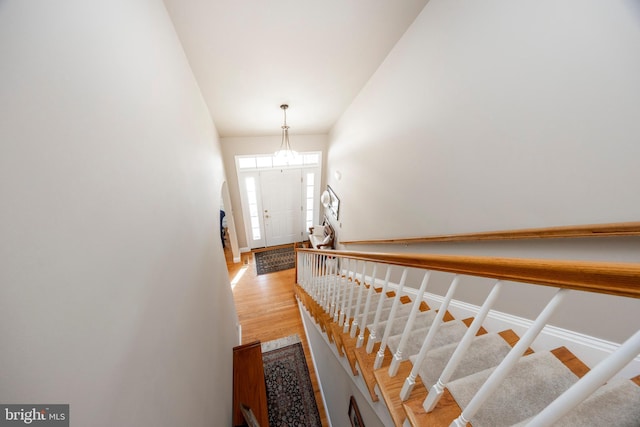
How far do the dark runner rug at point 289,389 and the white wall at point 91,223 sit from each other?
1344 millimetres

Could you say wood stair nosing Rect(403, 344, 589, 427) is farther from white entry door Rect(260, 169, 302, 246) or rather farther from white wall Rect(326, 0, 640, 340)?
white entry door Rect(260, 169, 302, 246)

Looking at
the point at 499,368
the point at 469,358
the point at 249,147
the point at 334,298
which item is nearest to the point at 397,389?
the point at 469,358

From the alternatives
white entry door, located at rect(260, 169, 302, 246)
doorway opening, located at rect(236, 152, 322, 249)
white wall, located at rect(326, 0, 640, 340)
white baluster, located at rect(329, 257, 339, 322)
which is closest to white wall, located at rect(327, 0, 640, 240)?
white wall, located at rect(326, 0, 640, 340)

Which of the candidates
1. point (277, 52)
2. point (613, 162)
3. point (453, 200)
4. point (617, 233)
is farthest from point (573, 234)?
point (277, 52)

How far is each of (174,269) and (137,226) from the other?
41 centimetres

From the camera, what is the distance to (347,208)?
360 cm

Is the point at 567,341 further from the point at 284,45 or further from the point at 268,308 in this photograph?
the point at 268,308

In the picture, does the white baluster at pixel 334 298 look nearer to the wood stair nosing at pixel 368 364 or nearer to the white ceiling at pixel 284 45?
the wood stair nosing at pixel 368 364

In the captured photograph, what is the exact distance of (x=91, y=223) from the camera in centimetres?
58

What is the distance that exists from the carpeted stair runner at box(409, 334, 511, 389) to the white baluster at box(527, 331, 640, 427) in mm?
500

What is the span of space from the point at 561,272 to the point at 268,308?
3563mm

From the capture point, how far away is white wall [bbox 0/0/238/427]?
0.41 metres

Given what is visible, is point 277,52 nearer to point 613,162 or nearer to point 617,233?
point 613,162

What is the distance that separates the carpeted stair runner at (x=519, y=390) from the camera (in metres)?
0.70
